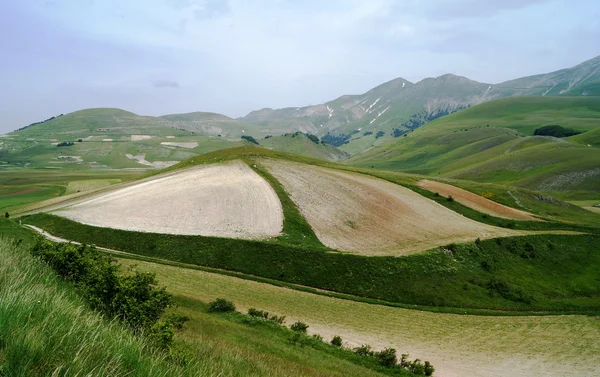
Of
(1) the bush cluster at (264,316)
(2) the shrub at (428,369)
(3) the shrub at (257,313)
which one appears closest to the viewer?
(2) the shrub at (428,369)

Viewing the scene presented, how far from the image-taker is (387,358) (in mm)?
26922

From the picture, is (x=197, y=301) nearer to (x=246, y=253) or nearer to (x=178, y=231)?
(x=246, y=253)

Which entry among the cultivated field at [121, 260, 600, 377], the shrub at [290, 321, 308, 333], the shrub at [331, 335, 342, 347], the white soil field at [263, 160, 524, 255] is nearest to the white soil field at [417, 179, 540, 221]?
the white soil field at [263, 160, 524, 255]

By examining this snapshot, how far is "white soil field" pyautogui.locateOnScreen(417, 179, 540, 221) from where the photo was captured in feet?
257

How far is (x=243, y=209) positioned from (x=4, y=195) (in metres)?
92.8

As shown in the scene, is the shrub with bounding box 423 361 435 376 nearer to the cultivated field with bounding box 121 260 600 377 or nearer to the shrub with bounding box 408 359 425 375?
the shrub with bounding box 408 359 425 375

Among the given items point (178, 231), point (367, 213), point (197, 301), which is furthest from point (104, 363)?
point (367, 213)

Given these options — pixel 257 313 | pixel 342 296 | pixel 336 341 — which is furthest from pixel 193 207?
pixel 336 341

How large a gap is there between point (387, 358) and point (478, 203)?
67332 millimetres

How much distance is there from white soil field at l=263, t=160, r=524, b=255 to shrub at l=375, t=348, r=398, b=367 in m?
23.2

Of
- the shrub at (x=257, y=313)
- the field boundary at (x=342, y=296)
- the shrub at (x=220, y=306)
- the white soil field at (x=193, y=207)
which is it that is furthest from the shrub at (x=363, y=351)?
the white soil field at (x=193, y=207)

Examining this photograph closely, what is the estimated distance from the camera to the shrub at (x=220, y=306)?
107 feet

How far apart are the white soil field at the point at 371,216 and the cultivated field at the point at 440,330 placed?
1400cm

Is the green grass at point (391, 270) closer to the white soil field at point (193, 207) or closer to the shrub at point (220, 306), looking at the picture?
the white soil field at point (193, 207)
